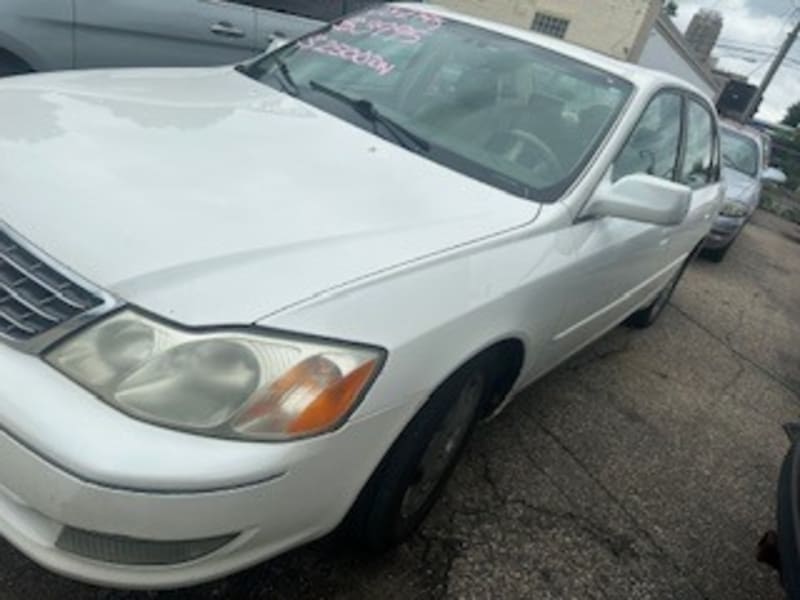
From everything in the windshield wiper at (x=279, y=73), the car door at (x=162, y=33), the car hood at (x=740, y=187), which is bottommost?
the car hood at (x=740, y=187)

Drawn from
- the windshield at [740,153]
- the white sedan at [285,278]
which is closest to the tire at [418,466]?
the white sedan at [285,278]

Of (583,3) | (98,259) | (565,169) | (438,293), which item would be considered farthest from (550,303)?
(583,3)

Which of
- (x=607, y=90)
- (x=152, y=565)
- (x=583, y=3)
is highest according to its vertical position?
(x=607, y=90)

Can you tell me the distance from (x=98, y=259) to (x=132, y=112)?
3.06 feet

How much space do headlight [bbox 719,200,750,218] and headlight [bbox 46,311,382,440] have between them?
23.2ft

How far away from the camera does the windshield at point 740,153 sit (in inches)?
380

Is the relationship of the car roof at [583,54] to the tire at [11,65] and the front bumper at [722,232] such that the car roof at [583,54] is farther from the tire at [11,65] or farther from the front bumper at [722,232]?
the front bumper at [722,232]

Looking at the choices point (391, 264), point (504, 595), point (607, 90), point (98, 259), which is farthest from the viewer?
point (607, 90)

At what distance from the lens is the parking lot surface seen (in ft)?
7.35

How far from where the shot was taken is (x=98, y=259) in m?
1.67

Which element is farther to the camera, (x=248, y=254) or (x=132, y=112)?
(x=132, y=112)

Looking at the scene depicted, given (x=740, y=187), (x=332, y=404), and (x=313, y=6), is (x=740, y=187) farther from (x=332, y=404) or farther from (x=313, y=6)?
(x=332, y=404)

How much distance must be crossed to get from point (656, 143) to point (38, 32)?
3.17 m

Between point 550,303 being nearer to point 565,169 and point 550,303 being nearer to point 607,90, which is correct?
point 565,169
